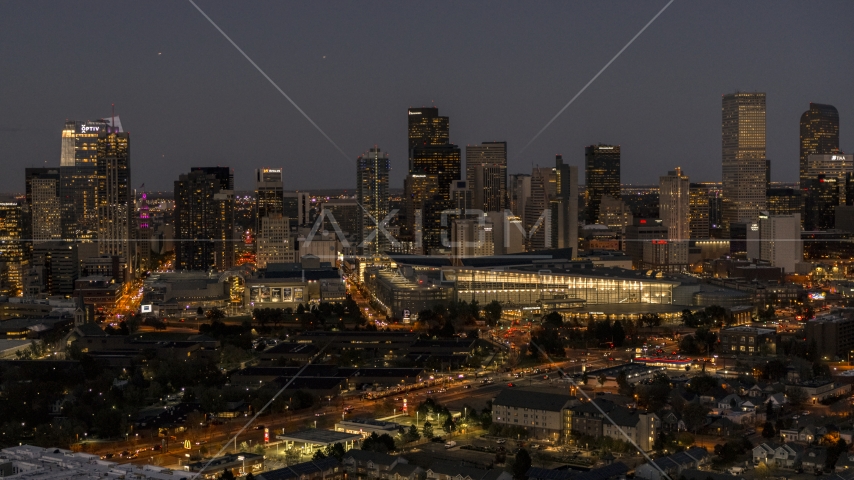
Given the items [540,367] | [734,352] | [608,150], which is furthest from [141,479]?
[608,150]

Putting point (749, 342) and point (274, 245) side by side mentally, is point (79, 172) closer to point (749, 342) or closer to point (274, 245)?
point (274, 245)

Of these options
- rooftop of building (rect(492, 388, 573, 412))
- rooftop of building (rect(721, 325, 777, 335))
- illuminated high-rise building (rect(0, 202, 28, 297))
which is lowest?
rooftop of building (rect(492, 388, 573, 412))

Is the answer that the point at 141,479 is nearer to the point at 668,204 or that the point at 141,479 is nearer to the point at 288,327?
the point at 288,327

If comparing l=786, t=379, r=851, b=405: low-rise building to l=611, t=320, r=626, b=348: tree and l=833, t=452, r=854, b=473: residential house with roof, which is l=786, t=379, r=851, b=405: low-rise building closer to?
l=833, t=452, r=854, b=473: residential house with roof

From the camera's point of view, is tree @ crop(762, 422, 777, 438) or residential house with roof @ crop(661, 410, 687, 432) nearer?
tree @ crop(762, 422, 777, 438)

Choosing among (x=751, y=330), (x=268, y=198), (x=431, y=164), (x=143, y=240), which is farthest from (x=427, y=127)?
(x=751, y=330)

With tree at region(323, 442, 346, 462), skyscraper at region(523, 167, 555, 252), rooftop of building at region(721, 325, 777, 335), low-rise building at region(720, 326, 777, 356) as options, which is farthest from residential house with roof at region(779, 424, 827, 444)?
skyscraper at region(523, 167, 555, 252)
